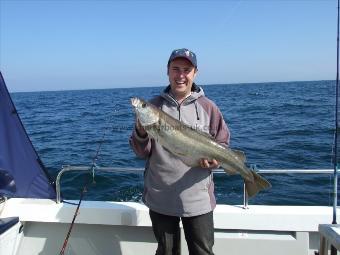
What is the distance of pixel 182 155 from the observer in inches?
130

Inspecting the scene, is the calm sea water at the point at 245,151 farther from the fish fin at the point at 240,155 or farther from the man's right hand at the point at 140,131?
the fish fin at the point at 240,155

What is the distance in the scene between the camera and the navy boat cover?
4012 mm

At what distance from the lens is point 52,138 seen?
56.3 feet

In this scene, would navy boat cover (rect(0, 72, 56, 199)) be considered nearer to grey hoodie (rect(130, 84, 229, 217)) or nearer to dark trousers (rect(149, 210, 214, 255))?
grey hoodie (rect(130, 84, 229, 217))

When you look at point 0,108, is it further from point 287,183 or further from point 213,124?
point 287,183

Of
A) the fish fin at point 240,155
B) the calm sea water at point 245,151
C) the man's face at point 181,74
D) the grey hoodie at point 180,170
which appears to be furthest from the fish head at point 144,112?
the fish fin at point 240,155

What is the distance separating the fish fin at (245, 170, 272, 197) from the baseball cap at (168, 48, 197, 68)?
1.09 metres

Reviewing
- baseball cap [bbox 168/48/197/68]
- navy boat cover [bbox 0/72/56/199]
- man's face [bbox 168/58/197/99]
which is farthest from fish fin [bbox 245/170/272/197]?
navy boat cover [bbox 0/72/56/199]

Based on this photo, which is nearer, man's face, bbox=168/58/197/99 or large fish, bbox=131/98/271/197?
large fish, bbox=131/98/271/197

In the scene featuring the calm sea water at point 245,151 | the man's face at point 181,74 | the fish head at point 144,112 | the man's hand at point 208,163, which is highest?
the man's face at point 181,74

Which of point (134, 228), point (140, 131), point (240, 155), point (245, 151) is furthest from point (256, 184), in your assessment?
point (245, 151)

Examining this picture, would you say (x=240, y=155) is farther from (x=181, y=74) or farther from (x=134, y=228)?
(x=134, y=228)

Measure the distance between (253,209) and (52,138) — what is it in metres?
14.2

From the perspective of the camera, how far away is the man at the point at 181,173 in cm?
332
